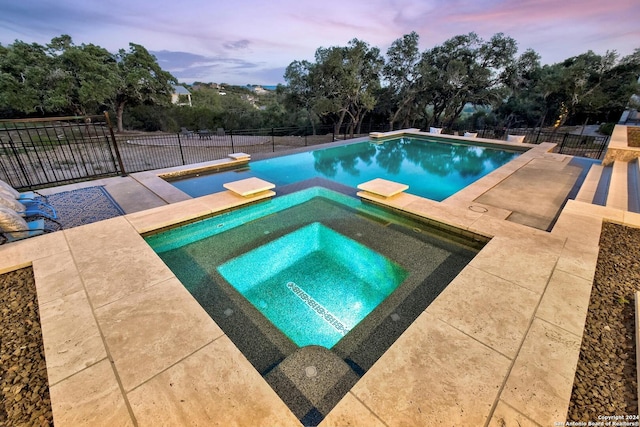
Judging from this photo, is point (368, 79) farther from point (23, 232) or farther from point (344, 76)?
point (23, 232)

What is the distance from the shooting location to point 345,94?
14461mm

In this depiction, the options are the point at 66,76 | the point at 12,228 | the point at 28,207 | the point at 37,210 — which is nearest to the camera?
the point at 12,228

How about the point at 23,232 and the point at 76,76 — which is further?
the point at 76,76

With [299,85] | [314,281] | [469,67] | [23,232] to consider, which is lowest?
[314,281]

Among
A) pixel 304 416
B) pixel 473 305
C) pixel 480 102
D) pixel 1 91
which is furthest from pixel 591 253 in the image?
pixel 1 91

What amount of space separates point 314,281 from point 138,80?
19992 millimetres

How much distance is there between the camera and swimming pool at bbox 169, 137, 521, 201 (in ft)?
22.2

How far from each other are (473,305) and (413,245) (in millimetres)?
1516

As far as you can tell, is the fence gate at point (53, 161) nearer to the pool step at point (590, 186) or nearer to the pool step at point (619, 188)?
the pool step at point (590, 186)

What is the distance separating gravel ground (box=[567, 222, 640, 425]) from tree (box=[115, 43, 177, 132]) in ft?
72.4

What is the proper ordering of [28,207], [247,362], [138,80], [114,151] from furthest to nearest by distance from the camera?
1. [138,80]
2. [114,151]
3. [28,207]
4. [247,362]

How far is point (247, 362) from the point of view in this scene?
1.86 m

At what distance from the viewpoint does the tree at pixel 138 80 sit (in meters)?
16.6

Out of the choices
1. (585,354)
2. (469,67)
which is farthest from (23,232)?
(469,67)
